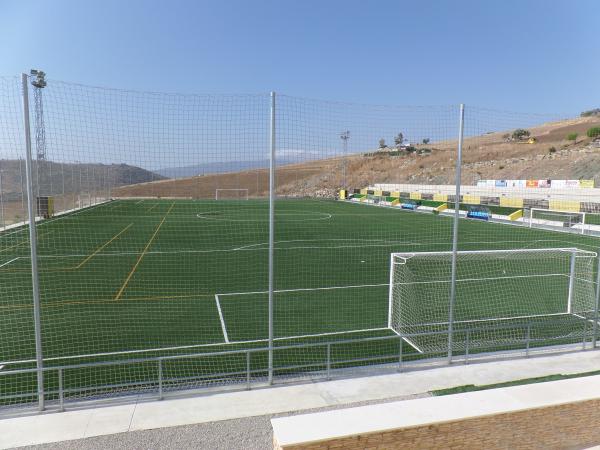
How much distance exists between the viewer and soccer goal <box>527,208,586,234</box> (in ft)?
102

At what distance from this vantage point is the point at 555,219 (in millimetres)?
34781

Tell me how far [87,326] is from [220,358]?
4.40 m

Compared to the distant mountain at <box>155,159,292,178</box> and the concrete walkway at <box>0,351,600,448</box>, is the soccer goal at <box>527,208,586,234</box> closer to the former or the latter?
the concrete walkway at <box>0,351,600,448</box>

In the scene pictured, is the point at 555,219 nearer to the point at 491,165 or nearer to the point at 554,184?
the point at 554,184

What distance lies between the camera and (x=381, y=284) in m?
16.8

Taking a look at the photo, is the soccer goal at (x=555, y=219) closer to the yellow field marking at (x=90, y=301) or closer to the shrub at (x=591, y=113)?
the yellow field marking at (x=90, y=301)

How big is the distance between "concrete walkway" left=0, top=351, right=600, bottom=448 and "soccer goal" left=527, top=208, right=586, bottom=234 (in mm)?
25042

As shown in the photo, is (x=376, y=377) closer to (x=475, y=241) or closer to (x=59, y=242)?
(x=475, y=241)

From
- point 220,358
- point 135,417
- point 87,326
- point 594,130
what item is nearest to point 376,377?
point 220,358

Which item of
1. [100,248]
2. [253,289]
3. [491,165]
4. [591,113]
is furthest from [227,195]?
[591,113]

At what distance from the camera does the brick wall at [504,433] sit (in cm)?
501

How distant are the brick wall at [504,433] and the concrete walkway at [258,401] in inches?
94.3

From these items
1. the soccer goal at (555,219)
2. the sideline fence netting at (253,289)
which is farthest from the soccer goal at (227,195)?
the soccer goal at (555,219)

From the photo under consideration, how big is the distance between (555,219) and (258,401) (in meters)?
33.7
